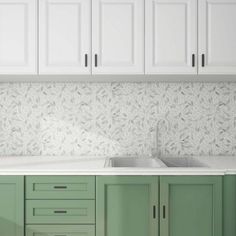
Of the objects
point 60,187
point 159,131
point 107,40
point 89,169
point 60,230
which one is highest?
point 107,40

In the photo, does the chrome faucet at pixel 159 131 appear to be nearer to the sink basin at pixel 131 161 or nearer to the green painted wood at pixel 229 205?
the sink basin at pixel 131 161

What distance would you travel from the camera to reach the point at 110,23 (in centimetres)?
244

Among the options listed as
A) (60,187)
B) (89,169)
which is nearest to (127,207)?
(89,169)

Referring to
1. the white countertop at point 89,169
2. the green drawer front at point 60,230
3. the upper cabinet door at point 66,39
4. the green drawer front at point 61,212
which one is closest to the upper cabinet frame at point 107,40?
the upper cabinet door at point 66,39

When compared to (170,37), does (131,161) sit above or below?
below

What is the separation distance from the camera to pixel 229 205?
222 cm

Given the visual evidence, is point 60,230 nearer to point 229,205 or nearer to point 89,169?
point 89,169

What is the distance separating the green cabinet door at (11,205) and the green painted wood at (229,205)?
1336 millimetres

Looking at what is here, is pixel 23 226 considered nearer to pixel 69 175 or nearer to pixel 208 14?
pixel 69 175

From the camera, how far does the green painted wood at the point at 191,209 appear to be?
87.0 inches

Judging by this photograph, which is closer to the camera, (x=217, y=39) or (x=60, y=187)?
(x=60, y=187)

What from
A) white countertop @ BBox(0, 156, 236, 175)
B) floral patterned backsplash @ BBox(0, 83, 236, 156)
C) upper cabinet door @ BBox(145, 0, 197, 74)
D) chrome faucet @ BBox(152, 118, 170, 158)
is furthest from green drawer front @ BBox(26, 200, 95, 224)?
upper cabinet door @ BBox(145, 0, 197, 74)

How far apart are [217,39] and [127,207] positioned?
1.35 m

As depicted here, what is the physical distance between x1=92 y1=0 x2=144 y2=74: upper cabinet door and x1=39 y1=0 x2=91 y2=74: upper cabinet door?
7cm
